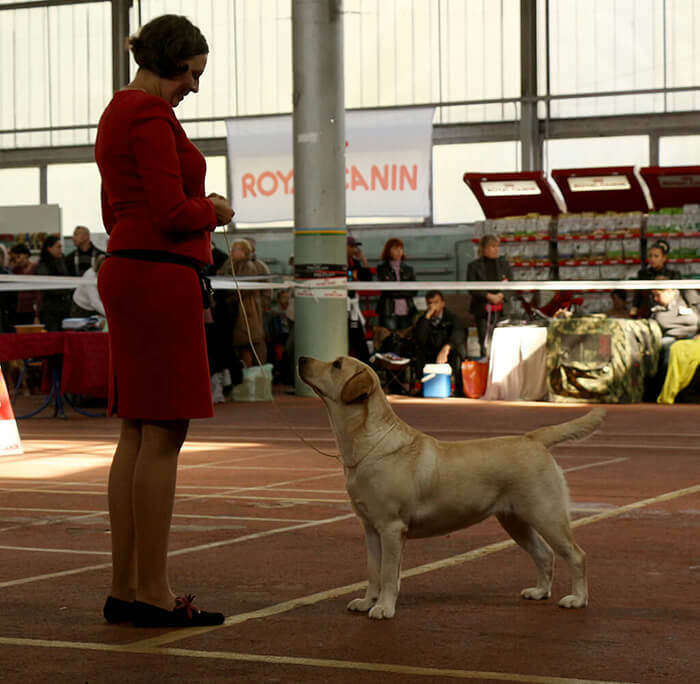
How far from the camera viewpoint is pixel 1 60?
26531mm

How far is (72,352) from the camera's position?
1197cm

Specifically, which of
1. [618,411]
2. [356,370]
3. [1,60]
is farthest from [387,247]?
[1,60]

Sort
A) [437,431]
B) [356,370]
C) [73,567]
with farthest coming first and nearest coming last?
[437,431] < [73,567] < [356,370]

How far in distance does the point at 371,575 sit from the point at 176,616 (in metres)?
0.60

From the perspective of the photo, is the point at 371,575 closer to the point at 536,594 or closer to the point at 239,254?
the point at 536,594

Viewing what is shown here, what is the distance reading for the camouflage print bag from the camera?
44.3 feet

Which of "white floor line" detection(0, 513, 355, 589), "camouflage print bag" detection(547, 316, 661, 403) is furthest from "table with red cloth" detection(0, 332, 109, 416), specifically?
"white floor line" detection(0, 513, 355, 589)

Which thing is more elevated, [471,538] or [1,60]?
[1,60]

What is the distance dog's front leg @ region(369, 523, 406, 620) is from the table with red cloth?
834cm

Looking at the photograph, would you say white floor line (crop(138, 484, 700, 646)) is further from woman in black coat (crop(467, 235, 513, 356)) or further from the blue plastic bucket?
woman in black coat (crop(467, 235, 513, 356))

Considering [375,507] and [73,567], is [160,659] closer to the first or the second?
[375,507]


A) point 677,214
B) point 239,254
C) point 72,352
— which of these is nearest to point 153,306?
point 72,352

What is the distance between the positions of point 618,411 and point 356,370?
29.6 feet

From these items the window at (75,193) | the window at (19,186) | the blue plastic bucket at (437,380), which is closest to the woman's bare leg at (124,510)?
the blue plastic bucket at (437,380)
